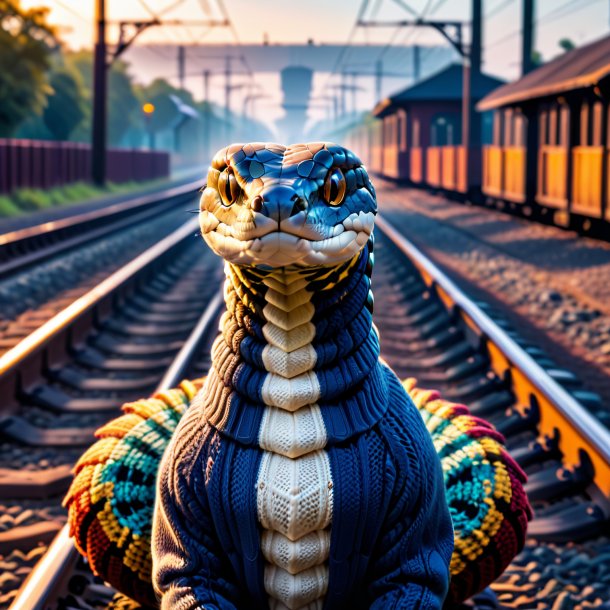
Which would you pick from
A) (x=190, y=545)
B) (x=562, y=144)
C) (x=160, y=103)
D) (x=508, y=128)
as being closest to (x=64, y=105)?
(x=508, y=128)

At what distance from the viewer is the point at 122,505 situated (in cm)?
286

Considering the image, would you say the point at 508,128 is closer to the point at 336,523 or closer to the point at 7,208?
the point at 7,208

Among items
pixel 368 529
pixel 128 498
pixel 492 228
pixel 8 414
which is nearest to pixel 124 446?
pixel 128 498

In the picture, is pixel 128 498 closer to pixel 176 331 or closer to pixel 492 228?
pixel 176 331

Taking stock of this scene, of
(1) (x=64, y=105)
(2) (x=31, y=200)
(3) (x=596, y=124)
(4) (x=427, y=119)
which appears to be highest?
(1) (x=64, y=105)

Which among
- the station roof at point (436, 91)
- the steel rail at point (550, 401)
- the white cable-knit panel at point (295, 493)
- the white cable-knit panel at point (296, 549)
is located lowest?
the steel rail at point (550, 401)

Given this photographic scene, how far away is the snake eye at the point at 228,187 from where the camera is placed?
231 cm

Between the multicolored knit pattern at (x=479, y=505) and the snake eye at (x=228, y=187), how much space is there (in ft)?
3.39

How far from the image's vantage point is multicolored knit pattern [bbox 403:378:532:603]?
2.91 metres

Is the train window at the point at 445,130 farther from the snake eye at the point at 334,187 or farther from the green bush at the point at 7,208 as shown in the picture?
the snake eye at the point at 334,187

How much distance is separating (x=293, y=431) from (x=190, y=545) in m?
0.37

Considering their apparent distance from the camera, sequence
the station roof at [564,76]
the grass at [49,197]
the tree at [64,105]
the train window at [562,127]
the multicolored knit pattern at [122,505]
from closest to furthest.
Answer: the multicolored knit pattern at [122,505] < the station roof at [564,76] < the train window at [562,127] < the grass at [49,197] < the tree at [64,105]

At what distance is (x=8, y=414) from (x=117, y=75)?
76.0 m

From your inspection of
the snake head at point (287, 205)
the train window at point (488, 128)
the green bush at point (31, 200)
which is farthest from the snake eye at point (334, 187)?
the train window at point (488, 128)
